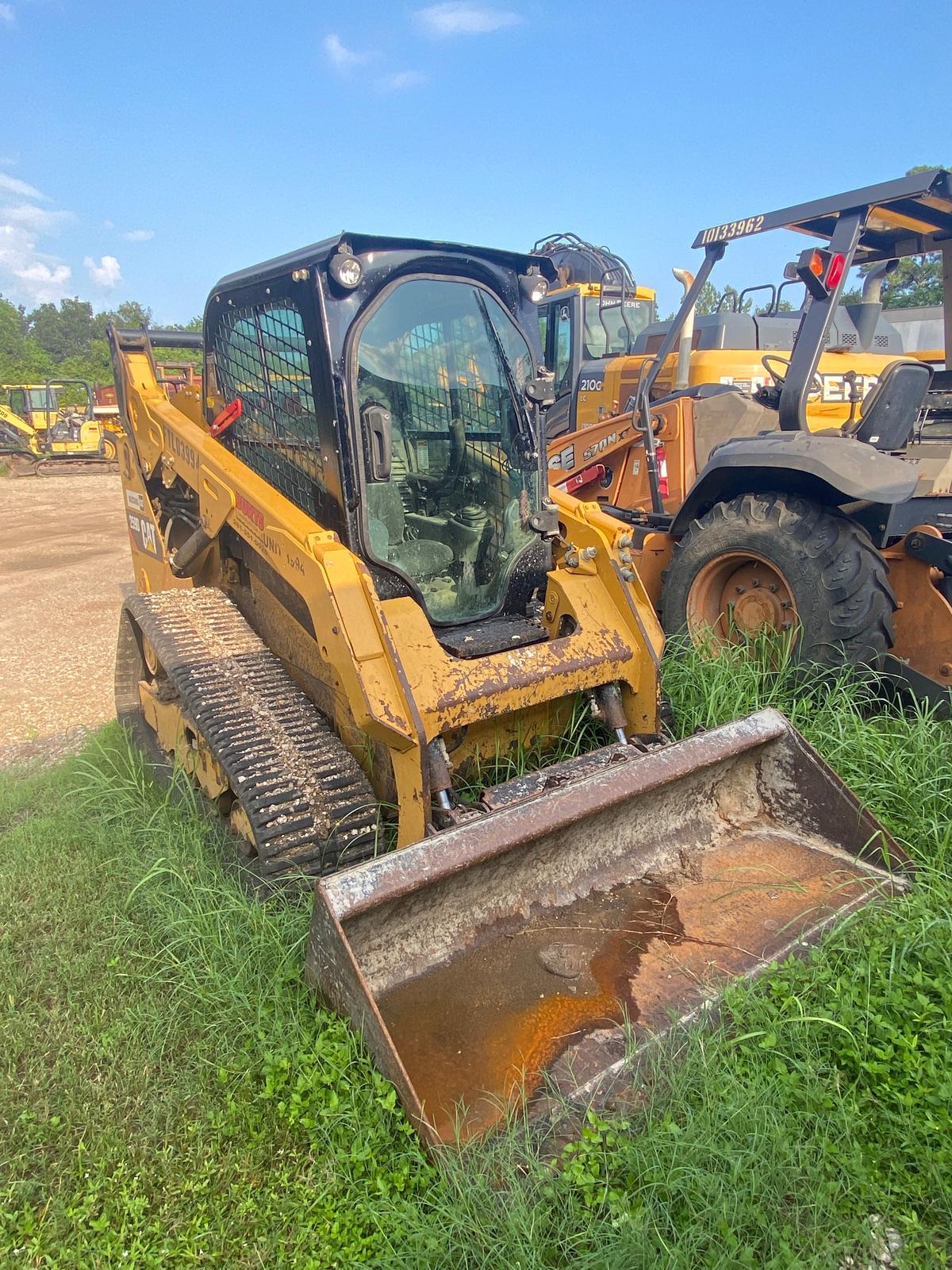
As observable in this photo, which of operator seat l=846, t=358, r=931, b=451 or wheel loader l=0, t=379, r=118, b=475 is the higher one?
wheel loader l=0, t=379, r=118, b=475

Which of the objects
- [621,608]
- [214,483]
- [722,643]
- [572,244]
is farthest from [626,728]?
[572,244]

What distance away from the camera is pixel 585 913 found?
8.17 feet

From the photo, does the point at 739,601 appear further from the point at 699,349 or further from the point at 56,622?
the point at 56,622

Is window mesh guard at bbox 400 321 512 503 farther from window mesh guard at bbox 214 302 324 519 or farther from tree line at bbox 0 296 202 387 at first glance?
tree line at bbox 0 296 202 387

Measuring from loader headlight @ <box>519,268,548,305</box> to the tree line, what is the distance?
29.5 metres

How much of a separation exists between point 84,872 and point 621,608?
2217 millimetres

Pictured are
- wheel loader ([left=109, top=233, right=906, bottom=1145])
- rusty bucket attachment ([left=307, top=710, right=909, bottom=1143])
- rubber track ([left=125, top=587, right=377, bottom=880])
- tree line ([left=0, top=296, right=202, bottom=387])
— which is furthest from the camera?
tree line ([left=0, top=296, right=202, bottom=387])

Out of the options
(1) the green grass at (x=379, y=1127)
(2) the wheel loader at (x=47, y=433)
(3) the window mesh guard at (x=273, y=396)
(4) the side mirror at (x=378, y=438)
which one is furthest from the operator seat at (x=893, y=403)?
(2) the wheel loader at (x=47, y=433)

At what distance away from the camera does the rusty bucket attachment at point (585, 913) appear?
199 cm

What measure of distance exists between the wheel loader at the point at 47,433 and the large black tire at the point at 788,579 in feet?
63.6

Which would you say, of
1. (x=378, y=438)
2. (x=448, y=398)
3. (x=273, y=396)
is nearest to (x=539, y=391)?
(x=448, y=398)

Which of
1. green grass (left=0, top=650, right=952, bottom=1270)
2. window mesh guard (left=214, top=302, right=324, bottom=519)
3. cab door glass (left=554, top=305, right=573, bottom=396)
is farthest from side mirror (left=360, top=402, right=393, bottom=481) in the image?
cab door glass (left=554, top=305, right=573, bottom=396)

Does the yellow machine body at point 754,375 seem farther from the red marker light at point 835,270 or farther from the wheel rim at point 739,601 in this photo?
the wheel rim at point 739,601

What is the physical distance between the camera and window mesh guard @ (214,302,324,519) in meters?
2.95
